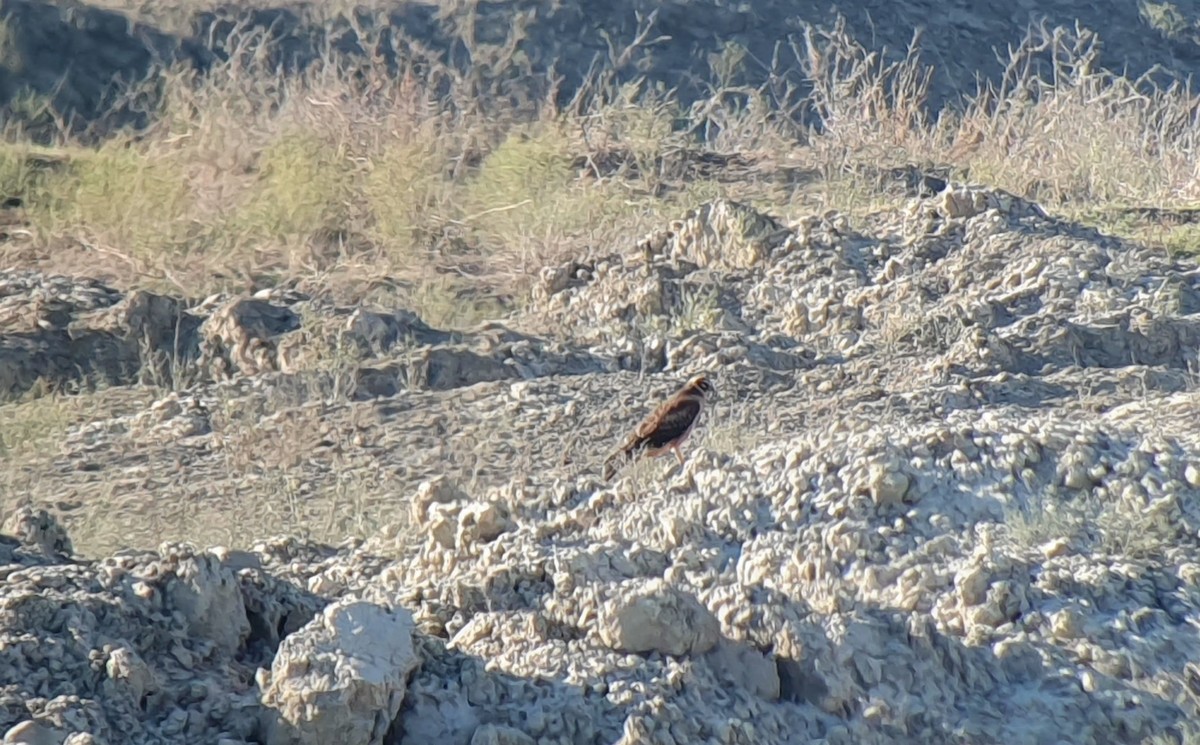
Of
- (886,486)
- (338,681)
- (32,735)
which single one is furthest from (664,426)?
(32,735)

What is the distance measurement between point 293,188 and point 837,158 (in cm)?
301

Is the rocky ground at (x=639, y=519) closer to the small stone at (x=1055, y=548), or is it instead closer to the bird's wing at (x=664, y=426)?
the small stone at (x=1055, y=548)

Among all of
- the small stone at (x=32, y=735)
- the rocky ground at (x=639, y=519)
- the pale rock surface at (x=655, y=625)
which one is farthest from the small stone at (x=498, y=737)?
the small stone at (x=32, y=735)

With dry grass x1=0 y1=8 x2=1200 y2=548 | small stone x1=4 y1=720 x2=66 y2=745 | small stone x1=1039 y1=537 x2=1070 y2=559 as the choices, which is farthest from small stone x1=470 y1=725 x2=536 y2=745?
dry grass x1=0 y1=8 x2=1200 y2=548

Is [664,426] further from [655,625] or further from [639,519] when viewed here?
[655,625]

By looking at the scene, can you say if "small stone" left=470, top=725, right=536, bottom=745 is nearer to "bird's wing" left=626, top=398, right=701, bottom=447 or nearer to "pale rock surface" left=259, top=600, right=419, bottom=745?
"pale rock surface" left=259, top=600, right=419, bottom=745

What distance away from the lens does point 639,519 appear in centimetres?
449

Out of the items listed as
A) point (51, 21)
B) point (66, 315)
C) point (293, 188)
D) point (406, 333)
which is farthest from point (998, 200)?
point (51, 21)

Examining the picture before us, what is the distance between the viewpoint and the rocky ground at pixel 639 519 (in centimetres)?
350

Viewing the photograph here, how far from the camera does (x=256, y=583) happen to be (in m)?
3.92

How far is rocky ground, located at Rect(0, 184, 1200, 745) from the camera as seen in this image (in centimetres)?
350

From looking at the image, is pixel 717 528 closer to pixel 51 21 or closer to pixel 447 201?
pixel 447 201

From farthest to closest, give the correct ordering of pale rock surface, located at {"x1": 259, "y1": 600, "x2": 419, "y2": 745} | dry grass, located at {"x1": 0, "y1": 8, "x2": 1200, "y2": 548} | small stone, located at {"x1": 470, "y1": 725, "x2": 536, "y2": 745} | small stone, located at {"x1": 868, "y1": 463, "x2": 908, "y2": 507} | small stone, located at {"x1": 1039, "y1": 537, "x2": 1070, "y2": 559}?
1. dry grass, located at {"x1": 0, "y1": 8, "x2": 1200, "y2": 548}
2. small stone, located at {"x1": 868, "y1": 463, "x2": 908, "y2": 507}
3. small stone, located at {"x1": 1039, "y1": 537, "x2": 1070, "y2": 559}
4. small stone, located at {"x1": 470, "y1": 725, "x2": 536, "y2": 745}
5. pale rock surface, located at {"x1": 259, "y1": 600, "x2": 419, "y2": 745}

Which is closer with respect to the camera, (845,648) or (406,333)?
(845,648)
